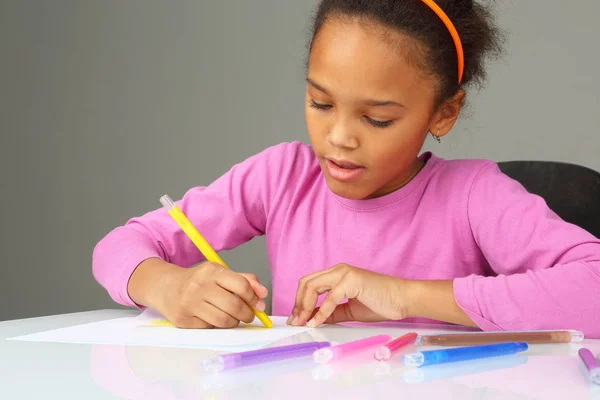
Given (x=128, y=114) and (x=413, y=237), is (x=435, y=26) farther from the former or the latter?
(x=128, y=114)

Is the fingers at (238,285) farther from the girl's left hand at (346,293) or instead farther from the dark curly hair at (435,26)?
the dark curly hair at (435,26)

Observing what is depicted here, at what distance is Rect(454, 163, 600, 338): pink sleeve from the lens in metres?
0.81

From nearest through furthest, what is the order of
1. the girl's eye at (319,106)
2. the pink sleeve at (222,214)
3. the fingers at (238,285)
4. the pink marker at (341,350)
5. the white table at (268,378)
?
the white table at (268,378) → the pink marker at (341,350) → the fingers at (238,285) → the girl's eye at (319,106) → the pink sleeve at (222,214)

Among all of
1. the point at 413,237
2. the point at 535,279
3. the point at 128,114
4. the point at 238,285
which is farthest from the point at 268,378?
the point at 128,114

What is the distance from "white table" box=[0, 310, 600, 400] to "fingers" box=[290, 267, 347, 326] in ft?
0.66

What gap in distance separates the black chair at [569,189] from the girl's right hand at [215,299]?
59 cm

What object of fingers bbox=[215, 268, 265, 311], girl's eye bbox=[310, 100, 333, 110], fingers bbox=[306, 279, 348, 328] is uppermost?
girl's eye bbox=[310, 100, 333, 110]

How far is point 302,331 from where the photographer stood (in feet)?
2.54

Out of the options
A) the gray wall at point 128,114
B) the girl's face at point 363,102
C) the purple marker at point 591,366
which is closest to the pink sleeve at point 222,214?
the girl's face at point 363,102

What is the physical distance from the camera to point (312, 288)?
82cm

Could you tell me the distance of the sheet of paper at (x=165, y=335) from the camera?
26.9 inches

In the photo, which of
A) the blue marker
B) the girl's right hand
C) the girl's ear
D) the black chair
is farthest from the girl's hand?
the black chair

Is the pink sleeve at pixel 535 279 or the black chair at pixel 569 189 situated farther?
the black chair at pixel 569 189

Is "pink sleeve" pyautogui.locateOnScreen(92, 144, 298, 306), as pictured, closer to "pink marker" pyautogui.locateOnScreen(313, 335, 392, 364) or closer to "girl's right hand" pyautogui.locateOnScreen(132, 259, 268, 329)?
"girl's right hand" pyautogui.locateOnScreen(132, 259, 268, 329)
